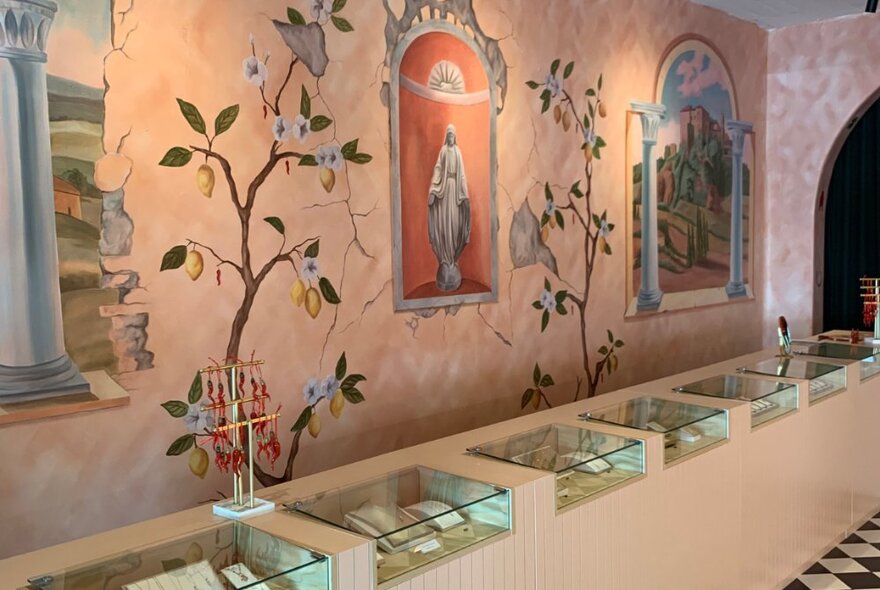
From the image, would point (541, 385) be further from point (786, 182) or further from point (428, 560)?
point (786, 182)

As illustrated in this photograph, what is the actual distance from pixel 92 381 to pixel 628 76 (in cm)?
371

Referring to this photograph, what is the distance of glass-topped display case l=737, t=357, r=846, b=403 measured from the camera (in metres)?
4.50

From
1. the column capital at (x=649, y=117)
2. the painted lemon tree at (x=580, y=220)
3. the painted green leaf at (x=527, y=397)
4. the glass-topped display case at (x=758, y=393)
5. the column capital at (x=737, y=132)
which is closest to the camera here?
the glass-topped display case at (x=758, y=393)

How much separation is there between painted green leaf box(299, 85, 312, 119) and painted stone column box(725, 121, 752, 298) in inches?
155

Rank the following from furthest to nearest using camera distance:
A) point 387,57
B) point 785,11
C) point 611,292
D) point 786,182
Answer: point 786,182 < point 785,11 < point 611,292 < point 387,57

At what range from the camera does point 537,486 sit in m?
2.71

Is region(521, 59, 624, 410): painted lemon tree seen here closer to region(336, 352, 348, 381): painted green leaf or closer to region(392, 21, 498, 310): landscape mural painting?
region(392, 21, 498, 310): landscape mural painting

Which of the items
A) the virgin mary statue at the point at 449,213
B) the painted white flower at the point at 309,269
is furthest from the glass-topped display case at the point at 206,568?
the virgin mary statue at the point at 449,213

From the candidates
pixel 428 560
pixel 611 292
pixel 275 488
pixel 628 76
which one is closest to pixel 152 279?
pixel 275 488

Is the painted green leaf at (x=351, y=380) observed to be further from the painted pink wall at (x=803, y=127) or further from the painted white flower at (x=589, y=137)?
the painted pink wall at (x=803, y=127)

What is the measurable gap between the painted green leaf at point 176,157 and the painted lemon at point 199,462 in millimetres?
1017

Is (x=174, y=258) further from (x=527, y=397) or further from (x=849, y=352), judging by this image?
(x=849, y=352)

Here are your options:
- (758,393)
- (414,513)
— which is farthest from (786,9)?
(414,513)

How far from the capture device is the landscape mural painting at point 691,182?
527 cm
